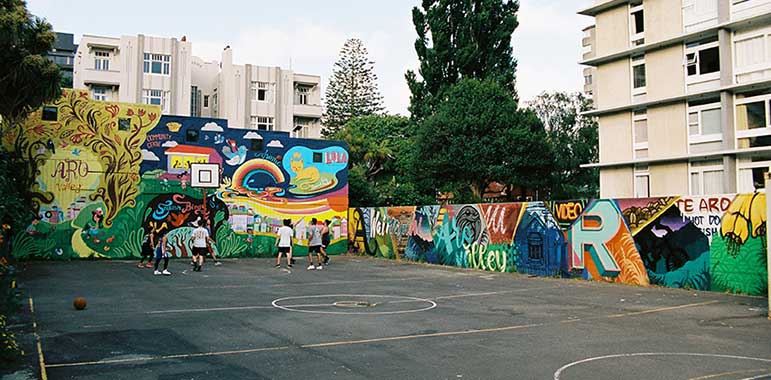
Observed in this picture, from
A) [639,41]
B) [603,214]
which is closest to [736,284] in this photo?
[603,214]

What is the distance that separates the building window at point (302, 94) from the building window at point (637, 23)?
3094 cm

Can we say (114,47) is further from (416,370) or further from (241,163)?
(416,370)

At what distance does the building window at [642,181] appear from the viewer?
93.6 ft

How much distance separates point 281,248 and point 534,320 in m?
13.3

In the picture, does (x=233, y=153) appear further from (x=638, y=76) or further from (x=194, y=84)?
(x=194, y=84)

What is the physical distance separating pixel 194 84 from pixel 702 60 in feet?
131

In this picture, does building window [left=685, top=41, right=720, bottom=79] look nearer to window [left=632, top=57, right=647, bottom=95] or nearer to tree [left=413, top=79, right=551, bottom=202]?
window [left=632, top=57, right=647, bottom=95]

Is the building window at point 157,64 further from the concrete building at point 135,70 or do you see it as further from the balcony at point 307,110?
the balcony at point 307,110

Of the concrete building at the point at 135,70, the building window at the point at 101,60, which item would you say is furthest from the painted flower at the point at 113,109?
the building window at the point at 101,60

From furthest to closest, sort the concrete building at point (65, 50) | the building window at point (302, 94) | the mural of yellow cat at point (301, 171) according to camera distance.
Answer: the concrete building at point (65, 50) < the building window at point (302, 94) < the mural of yellow cat at point (301, 171)

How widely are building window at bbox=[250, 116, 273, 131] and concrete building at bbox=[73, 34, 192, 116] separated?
539cm

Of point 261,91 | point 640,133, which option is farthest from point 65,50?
point 640,133

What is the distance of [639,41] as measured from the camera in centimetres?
2850

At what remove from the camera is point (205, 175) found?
27469 millimetres
